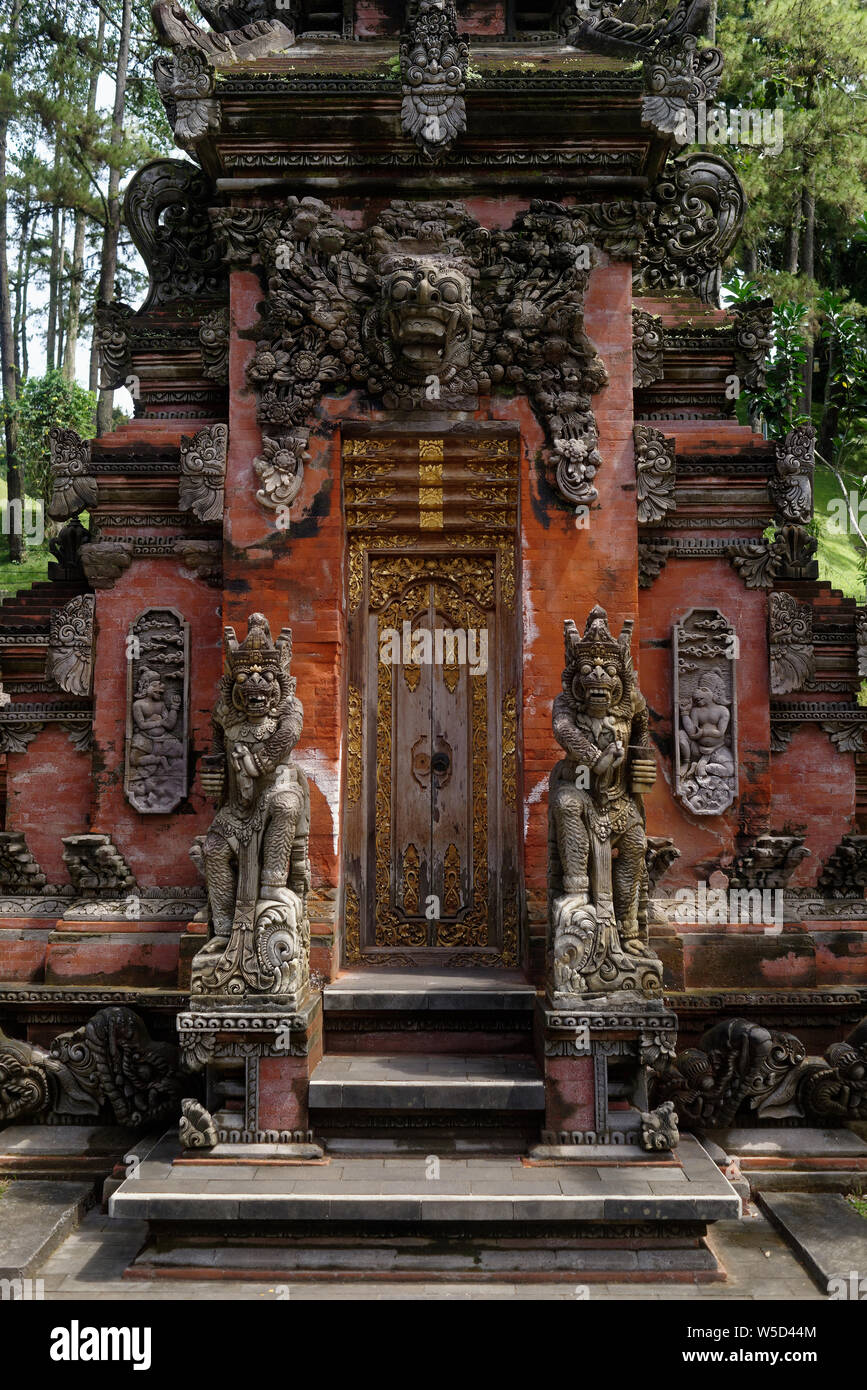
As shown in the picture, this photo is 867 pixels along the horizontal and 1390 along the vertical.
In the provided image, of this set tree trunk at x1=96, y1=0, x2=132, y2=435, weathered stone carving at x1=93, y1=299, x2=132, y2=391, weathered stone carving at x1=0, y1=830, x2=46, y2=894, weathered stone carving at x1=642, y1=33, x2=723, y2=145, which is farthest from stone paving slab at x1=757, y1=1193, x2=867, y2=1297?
tree trunk at x1=96, y1=0, x2=132, y2=435

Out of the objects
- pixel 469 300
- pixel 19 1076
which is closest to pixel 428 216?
pixel 469 300

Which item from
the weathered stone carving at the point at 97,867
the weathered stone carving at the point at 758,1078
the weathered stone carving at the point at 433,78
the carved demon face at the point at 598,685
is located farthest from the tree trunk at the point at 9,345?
the weathered stone carving at the point at 758,1078

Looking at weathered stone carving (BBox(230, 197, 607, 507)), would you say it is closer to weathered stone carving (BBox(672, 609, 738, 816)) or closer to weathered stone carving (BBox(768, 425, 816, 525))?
weathered stone carving (BBox(672, 609, 738, 816))

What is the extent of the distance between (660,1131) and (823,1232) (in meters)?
1.14

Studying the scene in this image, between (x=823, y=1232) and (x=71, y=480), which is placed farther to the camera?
(x=71, y=480)

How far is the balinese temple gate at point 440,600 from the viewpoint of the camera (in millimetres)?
7938

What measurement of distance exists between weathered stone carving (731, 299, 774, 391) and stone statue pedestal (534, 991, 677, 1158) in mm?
5060

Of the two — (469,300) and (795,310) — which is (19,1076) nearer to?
(469,300)

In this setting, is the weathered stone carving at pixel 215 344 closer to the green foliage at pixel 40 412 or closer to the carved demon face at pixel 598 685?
the carved demon face at pixel 598 685

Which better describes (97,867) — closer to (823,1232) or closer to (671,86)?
(823,1232)

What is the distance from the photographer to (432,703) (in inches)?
347

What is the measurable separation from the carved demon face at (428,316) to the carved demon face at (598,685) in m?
2.71

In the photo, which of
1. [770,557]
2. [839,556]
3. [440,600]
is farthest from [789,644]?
[839,556]

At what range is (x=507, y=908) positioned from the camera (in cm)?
857
